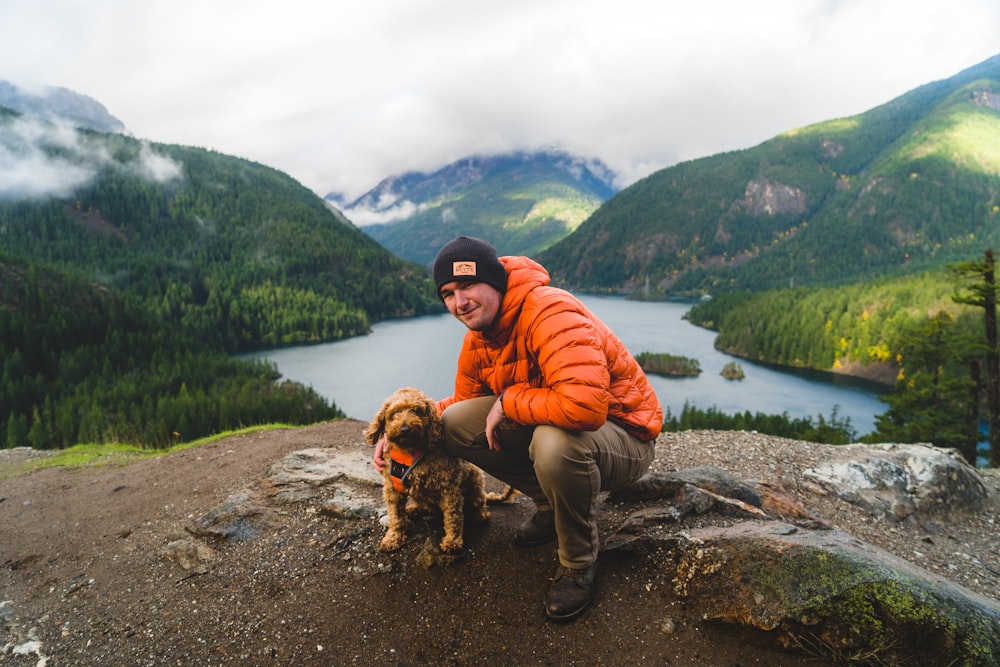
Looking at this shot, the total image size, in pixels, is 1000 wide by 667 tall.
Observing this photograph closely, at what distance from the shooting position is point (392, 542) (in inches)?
167

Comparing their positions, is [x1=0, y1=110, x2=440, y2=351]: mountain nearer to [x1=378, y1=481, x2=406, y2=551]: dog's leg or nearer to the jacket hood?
[x1=378, y1=481, x2=406, y2=551]: dog's leg

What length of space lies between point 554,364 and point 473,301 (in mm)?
728

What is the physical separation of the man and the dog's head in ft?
0.57

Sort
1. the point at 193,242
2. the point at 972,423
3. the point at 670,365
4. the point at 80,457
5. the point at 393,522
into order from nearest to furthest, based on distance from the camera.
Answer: the point at 393,522 → the point at 80,457 → the point at 972,423 → the point at 670,365 → the point at 193,242

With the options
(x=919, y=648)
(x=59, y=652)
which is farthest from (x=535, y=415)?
(x=59, y=652)

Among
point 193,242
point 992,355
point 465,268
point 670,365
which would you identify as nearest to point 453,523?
point 465,268

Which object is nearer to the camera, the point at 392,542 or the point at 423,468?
the point at 423,468

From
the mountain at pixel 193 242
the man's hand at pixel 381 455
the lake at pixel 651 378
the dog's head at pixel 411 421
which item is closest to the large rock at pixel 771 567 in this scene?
the man's hand at pixel 381 455

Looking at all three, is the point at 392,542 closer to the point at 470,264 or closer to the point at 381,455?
the point at 381,455

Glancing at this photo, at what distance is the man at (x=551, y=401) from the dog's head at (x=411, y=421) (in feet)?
0.57

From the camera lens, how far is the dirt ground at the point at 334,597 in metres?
3.14

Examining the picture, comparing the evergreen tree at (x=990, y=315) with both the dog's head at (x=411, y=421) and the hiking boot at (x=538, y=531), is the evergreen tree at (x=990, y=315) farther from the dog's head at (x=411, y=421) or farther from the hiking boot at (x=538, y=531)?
the dog's head at (x=411, y=421)

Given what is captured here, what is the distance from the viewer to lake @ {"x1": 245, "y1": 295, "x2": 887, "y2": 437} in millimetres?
54438

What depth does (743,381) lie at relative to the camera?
67.1 metres
